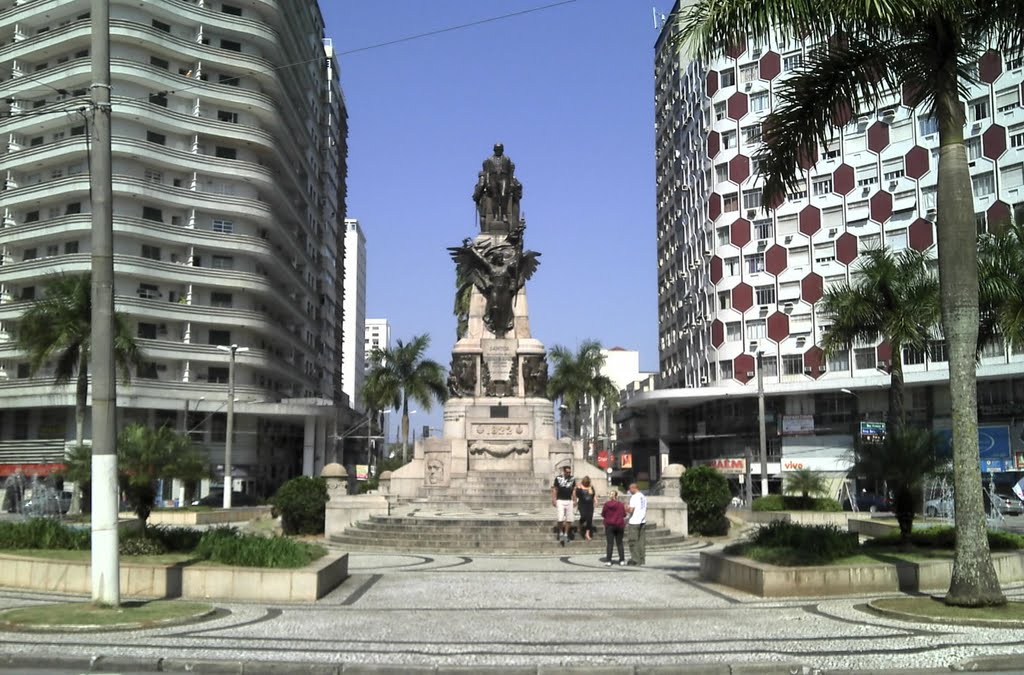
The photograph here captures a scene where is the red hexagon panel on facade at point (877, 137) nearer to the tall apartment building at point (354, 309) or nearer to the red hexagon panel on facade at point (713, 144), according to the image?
the red hexagon panel on facade at point (713, 144)

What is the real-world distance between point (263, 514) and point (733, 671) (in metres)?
31.7

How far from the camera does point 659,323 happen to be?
86.5m

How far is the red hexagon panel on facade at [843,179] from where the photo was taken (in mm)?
63156

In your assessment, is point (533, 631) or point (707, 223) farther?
point (707, 223)

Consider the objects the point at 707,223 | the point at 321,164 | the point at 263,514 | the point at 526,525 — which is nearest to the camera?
the point at 526,525

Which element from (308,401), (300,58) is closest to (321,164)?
(300,58)

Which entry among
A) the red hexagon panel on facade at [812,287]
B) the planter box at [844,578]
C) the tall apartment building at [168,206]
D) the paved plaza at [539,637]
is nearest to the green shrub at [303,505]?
the paved plaza at [539,637]

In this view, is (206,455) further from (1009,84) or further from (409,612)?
(1009,84)

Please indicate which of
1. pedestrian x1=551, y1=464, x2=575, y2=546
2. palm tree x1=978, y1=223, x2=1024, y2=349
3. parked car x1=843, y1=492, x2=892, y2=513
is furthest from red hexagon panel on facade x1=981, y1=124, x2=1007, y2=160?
pedestrian x1=551, y1=464, x2=575, y2=546

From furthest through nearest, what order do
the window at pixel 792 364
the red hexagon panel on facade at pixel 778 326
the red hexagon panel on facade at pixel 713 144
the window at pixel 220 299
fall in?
the red hexagon panel on facade at pixel 713 144, the red hexagon panel on facade at pixel 778 326, the window at pixel 792 364, the window at pixel 220 299

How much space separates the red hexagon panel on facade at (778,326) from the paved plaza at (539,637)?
5037 cm

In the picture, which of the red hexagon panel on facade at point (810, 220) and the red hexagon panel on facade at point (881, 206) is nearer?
the red hexagon panel on facade at point (881, 206)

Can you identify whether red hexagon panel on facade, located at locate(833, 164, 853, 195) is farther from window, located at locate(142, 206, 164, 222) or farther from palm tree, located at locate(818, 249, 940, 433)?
window, located at locate(142, 206, 164, 222)

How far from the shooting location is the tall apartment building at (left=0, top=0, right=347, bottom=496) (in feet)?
177
